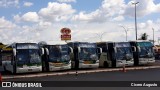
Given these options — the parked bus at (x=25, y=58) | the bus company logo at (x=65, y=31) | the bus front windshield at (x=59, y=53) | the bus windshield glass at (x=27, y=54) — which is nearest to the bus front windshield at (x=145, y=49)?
the bus company logo at (x=65, y=31)

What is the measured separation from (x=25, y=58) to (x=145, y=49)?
40.2 ft

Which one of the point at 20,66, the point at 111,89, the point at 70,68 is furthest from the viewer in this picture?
the point at 70,68

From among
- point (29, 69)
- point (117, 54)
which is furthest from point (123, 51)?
point (29, 69)

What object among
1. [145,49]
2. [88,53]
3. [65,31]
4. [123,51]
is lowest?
[88,53]

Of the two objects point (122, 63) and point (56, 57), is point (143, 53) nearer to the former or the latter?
point (122, 63)

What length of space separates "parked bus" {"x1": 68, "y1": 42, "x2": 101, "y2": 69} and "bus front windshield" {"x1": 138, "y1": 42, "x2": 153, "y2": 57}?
182 inches

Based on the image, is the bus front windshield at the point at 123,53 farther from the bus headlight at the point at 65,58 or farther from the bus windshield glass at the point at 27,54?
the bus windshield glass at the point at 27,54

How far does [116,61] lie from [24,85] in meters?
16.9

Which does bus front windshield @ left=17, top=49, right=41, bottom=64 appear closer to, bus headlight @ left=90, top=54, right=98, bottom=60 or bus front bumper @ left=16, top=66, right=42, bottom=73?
bus front bumper @ left=16, top=66, right=42, bottom=73

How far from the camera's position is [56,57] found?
107ft

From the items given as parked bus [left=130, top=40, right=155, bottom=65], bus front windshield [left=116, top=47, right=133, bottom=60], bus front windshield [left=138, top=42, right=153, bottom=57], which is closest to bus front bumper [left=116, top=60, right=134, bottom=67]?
bus front windshield [left=116, top=47, right=133, bottom=60]

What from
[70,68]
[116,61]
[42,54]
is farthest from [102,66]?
[42,54]

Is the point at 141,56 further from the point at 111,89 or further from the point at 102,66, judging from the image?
the point at 111,89

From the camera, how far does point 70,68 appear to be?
33375 millimetres
